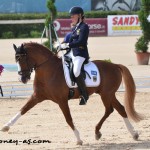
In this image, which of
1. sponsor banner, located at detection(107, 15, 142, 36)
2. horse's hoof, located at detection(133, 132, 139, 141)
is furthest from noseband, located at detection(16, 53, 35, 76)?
sponsor banner, located at detection(107, 15, 142, 36)

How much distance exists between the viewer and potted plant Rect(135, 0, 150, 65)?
810 inches

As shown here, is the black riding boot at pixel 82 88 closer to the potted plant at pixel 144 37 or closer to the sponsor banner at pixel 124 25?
the potted plant at pixel 144 37

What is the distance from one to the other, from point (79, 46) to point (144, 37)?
13.1 meters

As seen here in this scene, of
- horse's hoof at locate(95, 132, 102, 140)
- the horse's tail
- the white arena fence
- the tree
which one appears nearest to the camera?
horse's hoof at locate(95, 132, 102, 140)

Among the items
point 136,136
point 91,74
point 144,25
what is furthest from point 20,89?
point 144,25

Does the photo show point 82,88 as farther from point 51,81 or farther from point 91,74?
point 51,81

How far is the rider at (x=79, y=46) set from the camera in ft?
26.9

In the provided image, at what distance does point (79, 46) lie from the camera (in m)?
8.22

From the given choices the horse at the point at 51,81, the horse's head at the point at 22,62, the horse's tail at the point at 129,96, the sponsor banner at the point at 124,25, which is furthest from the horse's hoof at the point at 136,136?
the sponsor banner at the point at 124,25

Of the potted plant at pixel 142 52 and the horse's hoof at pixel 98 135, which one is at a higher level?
the horse's hoof at pixel 98 135

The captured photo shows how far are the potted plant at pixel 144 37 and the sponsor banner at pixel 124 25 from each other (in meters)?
14.0

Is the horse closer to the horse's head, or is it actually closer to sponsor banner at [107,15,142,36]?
the horse's head

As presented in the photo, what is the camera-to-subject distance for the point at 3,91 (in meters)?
13.9

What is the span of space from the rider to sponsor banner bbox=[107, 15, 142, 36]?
88.4 feet
